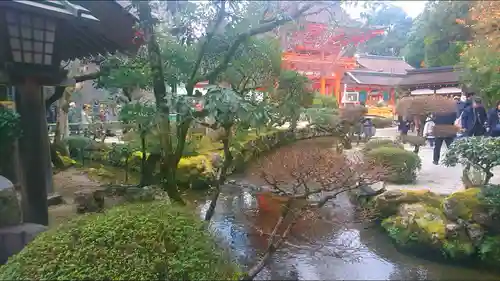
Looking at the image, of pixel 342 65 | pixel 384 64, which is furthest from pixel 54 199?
pixel 384 64

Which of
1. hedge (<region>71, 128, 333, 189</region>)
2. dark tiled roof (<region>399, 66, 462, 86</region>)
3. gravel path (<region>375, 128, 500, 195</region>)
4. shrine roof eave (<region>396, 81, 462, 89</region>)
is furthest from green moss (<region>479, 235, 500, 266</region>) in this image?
shrine roof eave (<region>396, 81, 462, 89</region>)

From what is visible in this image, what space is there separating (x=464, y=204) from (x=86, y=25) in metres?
5.51

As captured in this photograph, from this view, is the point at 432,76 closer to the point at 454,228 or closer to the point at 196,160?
the point at 196,160

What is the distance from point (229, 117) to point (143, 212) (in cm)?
115

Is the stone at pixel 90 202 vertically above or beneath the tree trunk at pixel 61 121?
beneath

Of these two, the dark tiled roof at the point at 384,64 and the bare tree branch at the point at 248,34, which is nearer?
the bare tree branch at the point at 248,34

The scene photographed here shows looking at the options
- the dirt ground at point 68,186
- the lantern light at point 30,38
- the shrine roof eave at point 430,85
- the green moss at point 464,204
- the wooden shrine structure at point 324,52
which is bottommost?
the dirt ground at point 68,186

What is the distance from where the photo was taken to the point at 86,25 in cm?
506

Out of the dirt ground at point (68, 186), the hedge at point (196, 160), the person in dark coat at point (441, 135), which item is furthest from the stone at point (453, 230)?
the person in dark coat at point (441, 135)

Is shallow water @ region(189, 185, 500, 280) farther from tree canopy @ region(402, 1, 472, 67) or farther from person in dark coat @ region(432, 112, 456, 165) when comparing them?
tree canopy @ region(402, 1, 472, 67)

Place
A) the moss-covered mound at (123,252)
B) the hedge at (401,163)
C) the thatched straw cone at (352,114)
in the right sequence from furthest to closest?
the thatched straw cone at (352,114)
the hedge at (401,163)
the moss-covered mound at (123,252)

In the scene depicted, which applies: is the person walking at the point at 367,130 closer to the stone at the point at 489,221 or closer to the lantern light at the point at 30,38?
the stone at the point at 489,221

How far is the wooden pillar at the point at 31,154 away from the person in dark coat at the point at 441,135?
9328 millimetres

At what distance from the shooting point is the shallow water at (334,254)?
4.86 m
